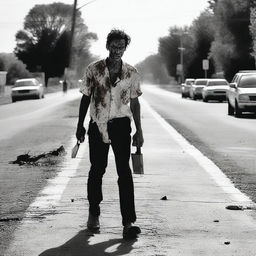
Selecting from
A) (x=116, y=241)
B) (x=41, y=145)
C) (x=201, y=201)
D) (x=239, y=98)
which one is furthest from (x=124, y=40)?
(x=239, y=98)

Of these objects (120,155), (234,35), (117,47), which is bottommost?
(120,155)

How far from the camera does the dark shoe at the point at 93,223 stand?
265 inches

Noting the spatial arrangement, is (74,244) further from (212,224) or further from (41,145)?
(41,145)

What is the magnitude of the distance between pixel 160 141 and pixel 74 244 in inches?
438

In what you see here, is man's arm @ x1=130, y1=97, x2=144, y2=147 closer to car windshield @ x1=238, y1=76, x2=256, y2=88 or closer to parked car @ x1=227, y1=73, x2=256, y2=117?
parked car @ x1=227, y1=73, x2=256, y2=117

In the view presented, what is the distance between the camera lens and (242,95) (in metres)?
29.6

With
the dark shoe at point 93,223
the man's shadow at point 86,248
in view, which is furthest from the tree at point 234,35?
the man's shadow at point 86,248

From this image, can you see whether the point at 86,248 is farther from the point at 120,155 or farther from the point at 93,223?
the point at 120,155

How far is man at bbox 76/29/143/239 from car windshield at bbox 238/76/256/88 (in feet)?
80.6

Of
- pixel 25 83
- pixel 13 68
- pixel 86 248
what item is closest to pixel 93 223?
pixel 86 248

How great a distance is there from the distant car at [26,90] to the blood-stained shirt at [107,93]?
1917 inches

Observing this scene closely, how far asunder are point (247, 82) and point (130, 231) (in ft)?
83.0

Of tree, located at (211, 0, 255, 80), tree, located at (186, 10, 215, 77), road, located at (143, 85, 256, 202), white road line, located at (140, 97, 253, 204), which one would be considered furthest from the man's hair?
tree, located at (186, 10, 215, 77)

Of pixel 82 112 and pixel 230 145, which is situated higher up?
pixel 82 112
